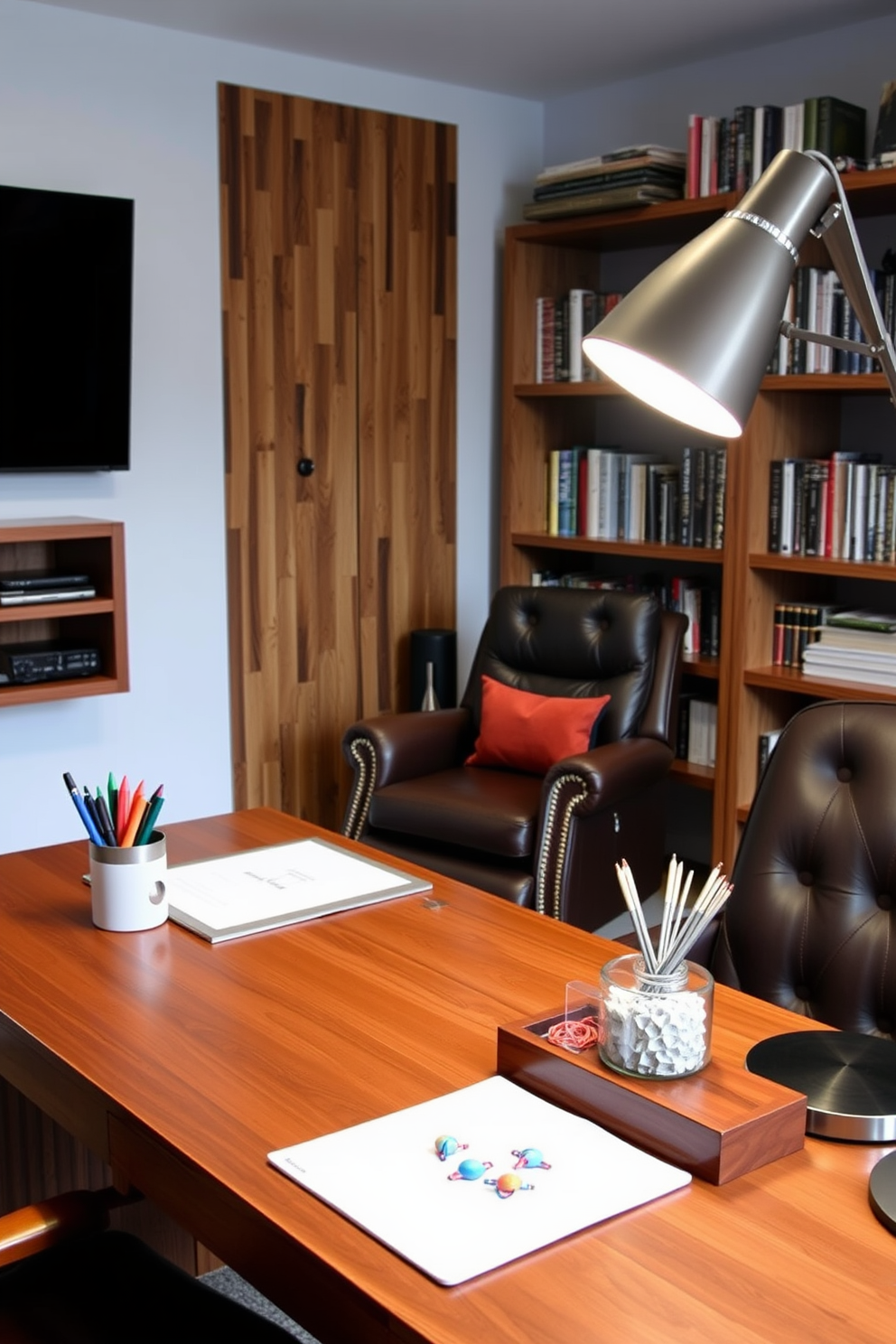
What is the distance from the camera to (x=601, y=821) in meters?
3.62

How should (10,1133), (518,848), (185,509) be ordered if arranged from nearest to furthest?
(10,1133) < (518,848) < (185,509)

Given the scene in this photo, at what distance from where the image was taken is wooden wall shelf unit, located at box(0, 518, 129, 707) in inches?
145

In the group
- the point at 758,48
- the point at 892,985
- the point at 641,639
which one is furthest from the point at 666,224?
the point at 892,985

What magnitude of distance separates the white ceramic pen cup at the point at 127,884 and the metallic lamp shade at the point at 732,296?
3.44ft

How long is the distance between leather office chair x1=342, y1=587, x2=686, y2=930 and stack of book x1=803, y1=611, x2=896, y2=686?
1.27 ft

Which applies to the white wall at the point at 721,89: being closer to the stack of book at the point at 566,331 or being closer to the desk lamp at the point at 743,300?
the stack of book at the point at 566,331

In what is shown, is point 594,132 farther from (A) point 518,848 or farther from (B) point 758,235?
(B) point 758,235

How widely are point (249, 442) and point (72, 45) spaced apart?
1.18 metres


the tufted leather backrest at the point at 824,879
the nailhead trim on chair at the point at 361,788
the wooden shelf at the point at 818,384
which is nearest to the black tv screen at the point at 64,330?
the nailhead trim on chair at the point at 361,788

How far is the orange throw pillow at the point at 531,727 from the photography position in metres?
3.84

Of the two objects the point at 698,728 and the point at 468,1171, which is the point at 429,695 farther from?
the point at 468,1171

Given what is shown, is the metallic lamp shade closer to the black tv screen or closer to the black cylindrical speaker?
the black tv screen

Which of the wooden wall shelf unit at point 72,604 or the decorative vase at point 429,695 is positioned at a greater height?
the wooden wall shelf unit at point 72,604

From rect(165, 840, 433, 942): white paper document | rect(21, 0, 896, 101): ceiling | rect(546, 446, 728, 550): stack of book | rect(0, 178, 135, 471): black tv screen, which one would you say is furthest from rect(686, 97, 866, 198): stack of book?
rect(165, 840, 433, 942): white paper document
